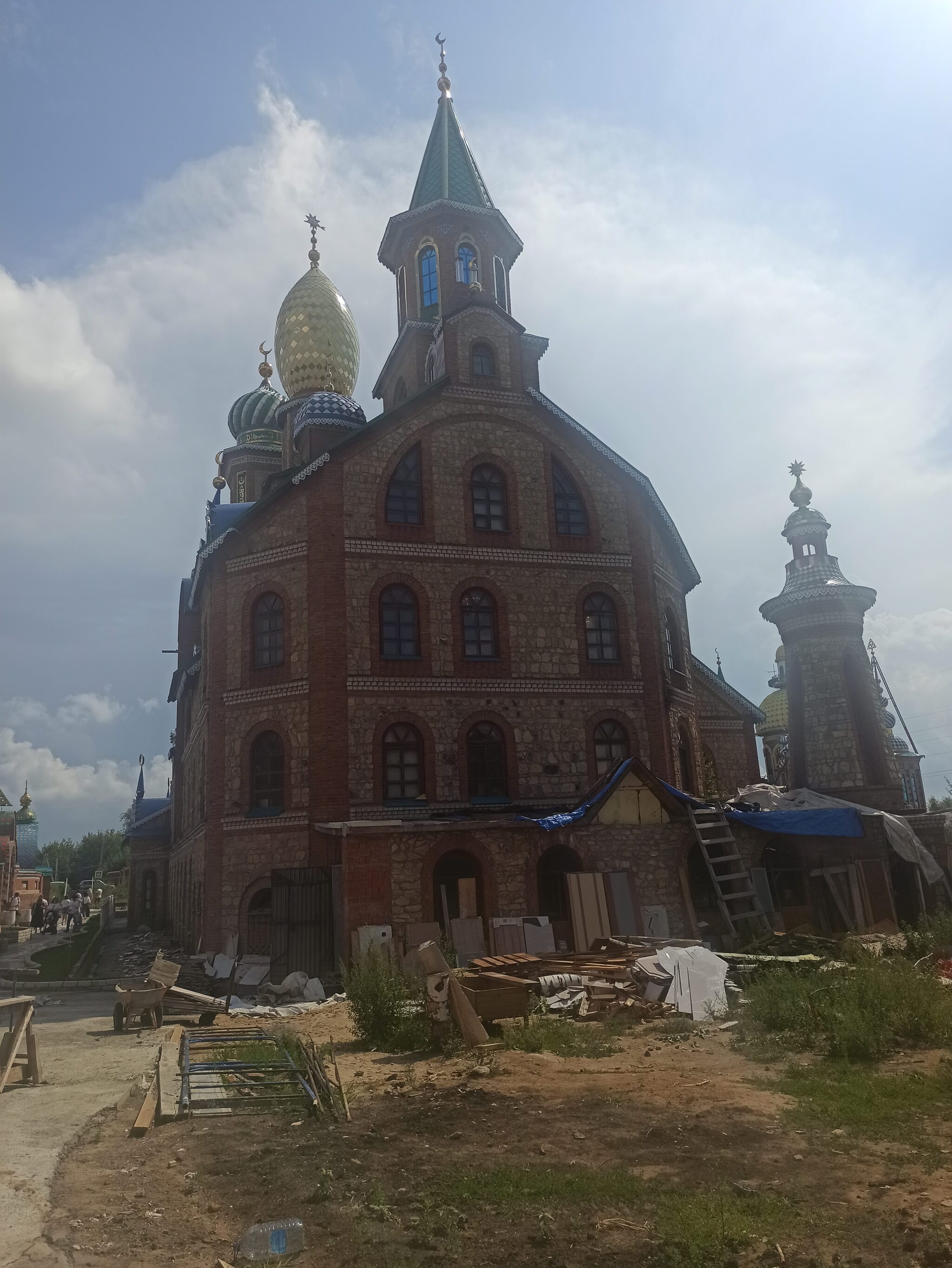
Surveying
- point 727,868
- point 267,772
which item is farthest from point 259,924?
point 727,868

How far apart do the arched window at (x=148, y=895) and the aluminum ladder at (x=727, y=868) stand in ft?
88.2

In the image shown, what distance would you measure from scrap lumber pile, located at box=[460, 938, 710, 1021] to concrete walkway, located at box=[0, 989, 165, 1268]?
4.49m

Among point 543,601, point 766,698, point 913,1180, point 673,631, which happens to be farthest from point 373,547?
point 766,698

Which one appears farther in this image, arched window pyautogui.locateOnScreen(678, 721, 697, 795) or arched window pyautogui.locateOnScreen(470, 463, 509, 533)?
arched window pyautogui.locateOnScreen(678, 721, 697, 795)

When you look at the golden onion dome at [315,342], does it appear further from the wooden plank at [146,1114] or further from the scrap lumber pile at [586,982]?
the wooden plank at [146,1114]

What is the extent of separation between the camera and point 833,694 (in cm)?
2572

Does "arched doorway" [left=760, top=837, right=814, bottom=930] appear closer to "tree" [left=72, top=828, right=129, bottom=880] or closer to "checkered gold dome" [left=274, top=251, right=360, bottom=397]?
"checkered gold dome" [left=274, top=251, right=360, bottom=397]

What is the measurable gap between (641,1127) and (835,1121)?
1562mm

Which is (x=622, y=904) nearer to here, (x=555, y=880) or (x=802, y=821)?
(x=555, y=880)

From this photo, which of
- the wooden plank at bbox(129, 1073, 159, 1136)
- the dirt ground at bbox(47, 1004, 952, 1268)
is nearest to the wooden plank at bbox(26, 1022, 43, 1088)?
the wooden plank at bbox(129, 1073, 159, 1136)

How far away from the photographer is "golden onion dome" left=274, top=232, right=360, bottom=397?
100 ft

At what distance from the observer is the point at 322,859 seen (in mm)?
20156

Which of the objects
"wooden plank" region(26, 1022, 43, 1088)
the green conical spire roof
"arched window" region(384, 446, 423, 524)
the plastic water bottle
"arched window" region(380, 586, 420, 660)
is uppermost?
the green conical spire roof

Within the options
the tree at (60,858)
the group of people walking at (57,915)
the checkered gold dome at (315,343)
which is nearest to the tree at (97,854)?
the tree at (60,858)
